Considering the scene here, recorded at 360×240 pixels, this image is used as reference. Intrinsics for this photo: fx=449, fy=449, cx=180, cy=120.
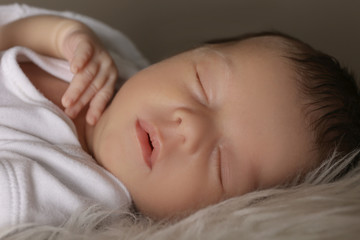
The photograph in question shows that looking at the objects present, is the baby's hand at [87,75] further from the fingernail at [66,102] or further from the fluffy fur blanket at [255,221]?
the fluffy fur blanket at [255,221]

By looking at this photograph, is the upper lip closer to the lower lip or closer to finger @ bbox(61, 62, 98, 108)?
the lower lip

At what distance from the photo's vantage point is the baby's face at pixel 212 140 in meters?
0.78

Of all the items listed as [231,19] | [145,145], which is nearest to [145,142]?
[145,145]

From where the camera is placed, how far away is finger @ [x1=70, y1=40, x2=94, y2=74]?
2.96 ft

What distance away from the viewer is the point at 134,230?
66 cm

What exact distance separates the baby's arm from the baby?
0.08 feet

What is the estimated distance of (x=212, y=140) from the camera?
792 mm

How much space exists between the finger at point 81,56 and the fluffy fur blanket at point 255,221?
1.02 ft

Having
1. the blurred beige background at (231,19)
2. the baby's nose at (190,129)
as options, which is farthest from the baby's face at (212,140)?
the blurred beige background at (231,19)

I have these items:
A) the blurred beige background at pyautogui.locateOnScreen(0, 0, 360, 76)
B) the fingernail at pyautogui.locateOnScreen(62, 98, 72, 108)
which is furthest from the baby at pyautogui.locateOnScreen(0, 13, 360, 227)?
the blurred beige background at pyautogui.locateOnScreen(0, 0, 360, 76)

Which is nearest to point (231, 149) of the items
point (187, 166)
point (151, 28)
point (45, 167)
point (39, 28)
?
point (187, 166)

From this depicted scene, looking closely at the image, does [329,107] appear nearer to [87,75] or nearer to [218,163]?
[218,163]

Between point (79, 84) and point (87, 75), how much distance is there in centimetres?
4

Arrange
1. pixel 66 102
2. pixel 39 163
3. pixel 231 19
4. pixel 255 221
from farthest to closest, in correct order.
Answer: pixel 231 19
pixel 66 102
pixel 39 163
pixel 255 221
